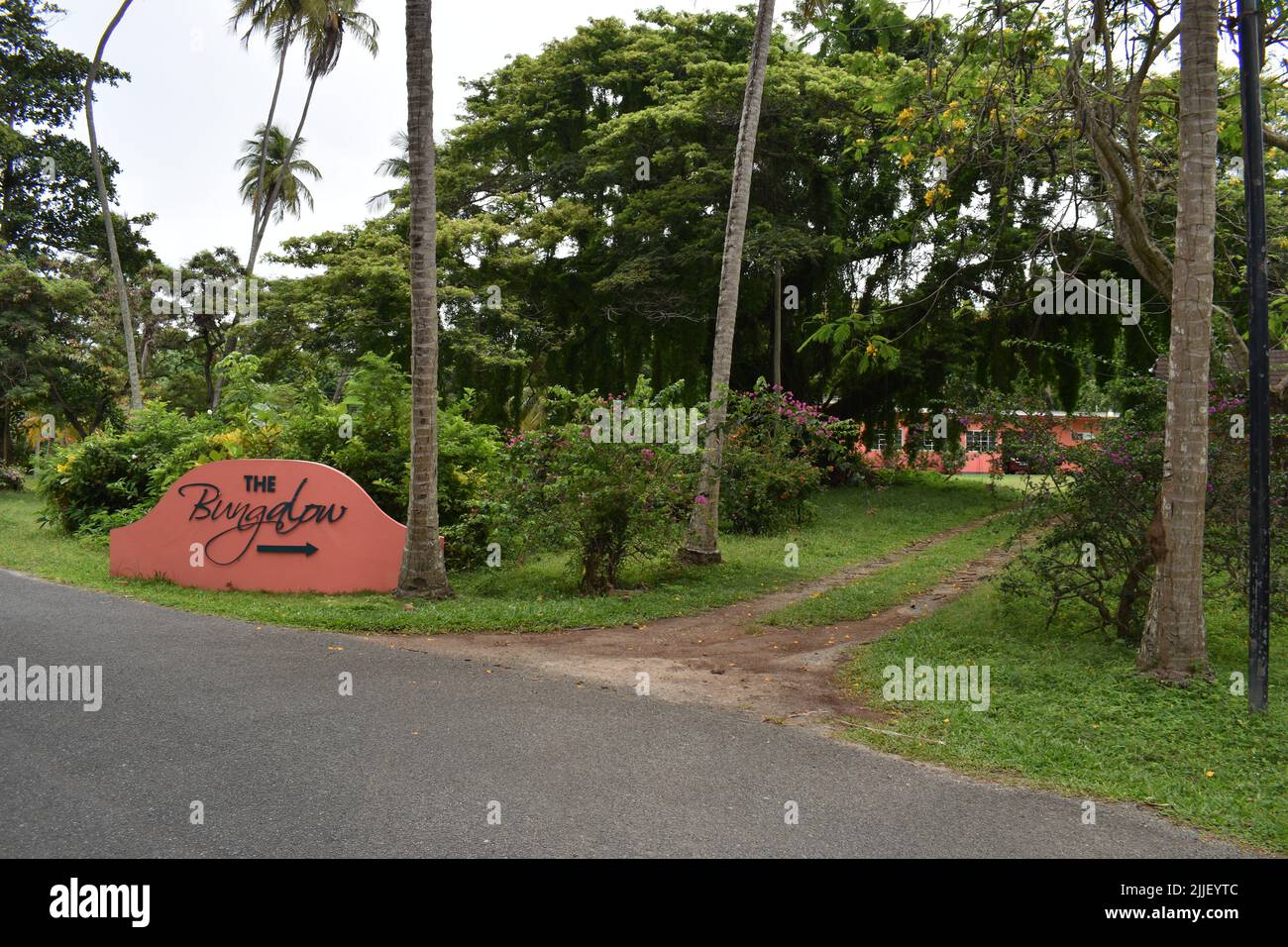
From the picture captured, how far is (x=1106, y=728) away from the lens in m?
6.15

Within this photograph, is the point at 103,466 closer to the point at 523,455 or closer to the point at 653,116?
the point at 523,455

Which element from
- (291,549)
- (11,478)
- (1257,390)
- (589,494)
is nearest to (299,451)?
(291,549)

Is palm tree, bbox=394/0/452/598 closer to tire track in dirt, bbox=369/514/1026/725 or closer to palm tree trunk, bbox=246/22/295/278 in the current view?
tire track in dirt, bbox=369/514/1026/725

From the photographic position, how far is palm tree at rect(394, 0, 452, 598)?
35.6 feet

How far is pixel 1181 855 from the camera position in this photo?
4.34m

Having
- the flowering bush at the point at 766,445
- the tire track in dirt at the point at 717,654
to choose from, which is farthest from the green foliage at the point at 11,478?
the tire track in dirt at the point at 717,654

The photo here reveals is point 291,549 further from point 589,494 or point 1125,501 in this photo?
point 1125,501

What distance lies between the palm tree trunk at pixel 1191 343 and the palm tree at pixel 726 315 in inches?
267

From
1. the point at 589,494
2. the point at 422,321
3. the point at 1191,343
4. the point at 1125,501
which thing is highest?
the point at 422,321

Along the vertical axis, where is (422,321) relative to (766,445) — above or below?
above

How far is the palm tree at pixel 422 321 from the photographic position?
10859mm

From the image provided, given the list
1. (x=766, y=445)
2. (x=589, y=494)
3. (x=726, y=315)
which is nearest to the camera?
(x=589, y=494)

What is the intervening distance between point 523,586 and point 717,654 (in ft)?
13.3

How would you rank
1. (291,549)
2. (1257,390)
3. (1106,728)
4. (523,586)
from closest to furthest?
1. (1106,728)
2. (1257,390)
3. (291,549)
4. (523,586)
